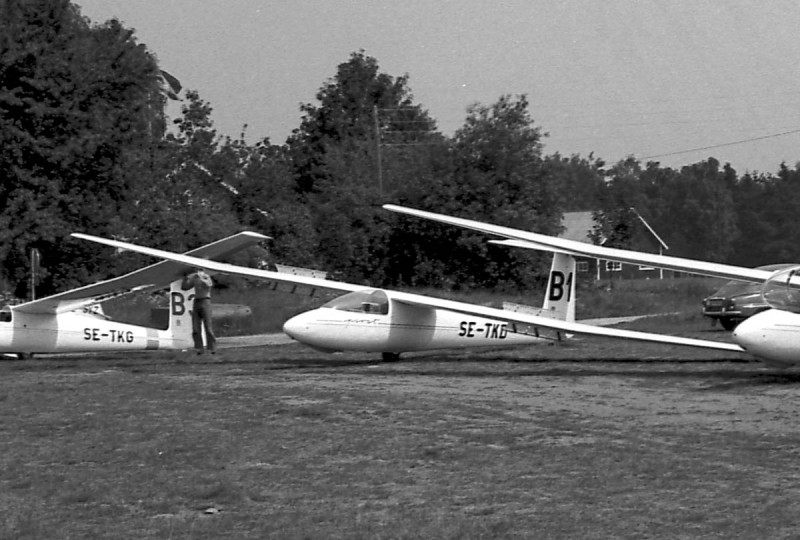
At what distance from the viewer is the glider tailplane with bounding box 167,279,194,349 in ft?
73.2

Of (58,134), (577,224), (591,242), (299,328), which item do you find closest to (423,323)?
(299,328)

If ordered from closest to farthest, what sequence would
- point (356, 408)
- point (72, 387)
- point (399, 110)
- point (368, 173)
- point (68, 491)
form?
point (68, 491) < point (356, 408) < point (72, 387) < point (368, 173) < point (399, 110)

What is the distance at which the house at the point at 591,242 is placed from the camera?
51562 mm

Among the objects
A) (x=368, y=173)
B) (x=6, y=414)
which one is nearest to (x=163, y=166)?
(x=368, y=173)

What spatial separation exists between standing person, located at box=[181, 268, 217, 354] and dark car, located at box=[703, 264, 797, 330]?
484 inches

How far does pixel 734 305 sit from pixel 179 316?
43.0 feet

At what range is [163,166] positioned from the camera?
157 ft

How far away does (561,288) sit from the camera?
21.0 m

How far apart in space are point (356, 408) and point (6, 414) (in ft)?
13.0

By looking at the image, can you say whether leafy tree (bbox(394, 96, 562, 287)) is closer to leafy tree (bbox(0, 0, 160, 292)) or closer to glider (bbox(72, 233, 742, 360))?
leafy tree (bbox(0, 0, 160, 292))

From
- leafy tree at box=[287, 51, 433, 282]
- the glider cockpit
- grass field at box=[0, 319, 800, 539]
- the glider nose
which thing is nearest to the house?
leafy tree at box=[287, 51, 433, 282]

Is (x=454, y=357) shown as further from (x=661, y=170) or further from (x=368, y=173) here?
(x=661, y=170)

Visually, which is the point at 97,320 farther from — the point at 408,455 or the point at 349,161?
the point at 349,161

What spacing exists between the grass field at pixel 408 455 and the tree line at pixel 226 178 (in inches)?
650
